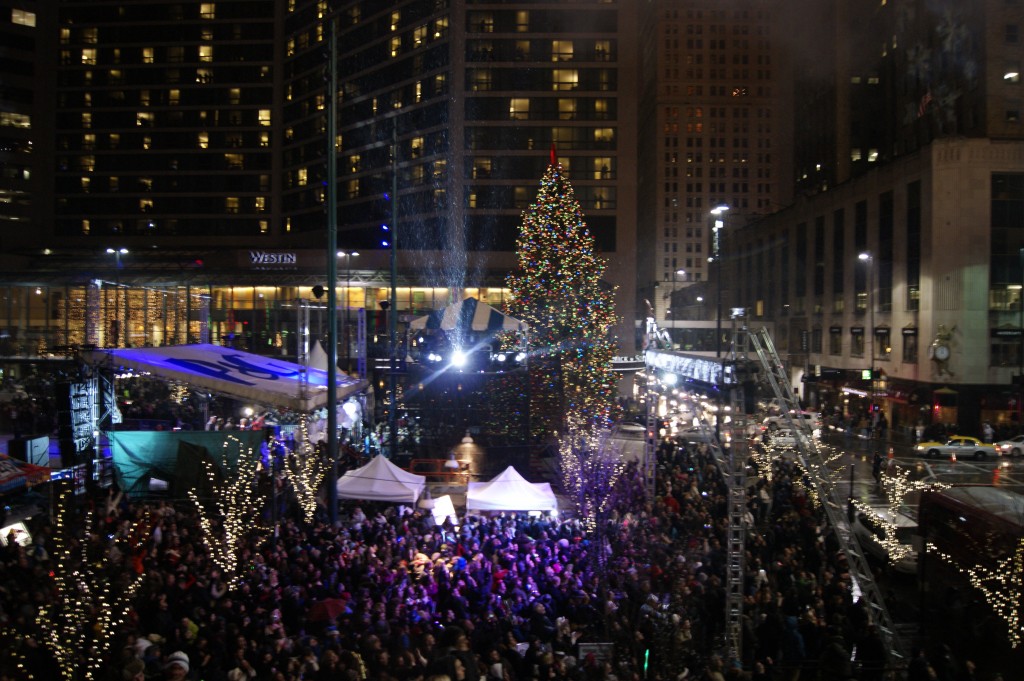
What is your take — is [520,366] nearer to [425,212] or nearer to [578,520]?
[578,520]

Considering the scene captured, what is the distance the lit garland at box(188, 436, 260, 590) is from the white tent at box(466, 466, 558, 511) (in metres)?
4.62

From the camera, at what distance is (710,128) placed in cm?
12475

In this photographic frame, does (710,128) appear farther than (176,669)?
Yes

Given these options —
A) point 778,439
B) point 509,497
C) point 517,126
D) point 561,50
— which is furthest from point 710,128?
point 509,497

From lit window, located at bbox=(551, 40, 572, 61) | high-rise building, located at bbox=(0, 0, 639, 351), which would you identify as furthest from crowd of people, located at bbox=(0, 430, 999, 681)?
lit window, located at bbox=(551, 40, 572, 61)

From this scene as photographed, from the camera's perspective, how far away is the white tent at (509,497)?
16.0 metres

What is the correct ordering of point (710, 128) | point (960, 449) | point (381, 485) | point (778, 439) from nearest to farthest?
point (381, 485)
point (778, 439)
point (960, 449)
point (710, 128)

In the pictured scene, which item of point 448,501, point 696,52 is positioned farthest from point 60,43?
point 696,52

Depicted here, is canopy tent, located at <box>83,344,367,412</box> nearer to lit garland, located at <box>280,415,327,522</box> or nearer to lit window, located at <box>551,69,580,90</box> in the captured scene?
lit garland, located at <box>280,415,327,522</box>

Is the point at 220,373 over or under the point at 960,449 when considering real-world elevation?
over

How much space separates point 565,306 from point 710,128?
351ft

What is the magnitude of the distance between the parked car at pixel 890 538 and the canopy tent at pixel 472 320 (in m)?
14.4

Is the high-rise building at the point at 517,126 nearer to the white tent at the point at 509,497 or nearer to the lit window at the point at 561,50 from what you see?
the lit window at the point at 561,50

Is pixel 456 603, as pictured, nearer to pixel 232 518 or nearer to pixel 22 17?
pixel 232 518
